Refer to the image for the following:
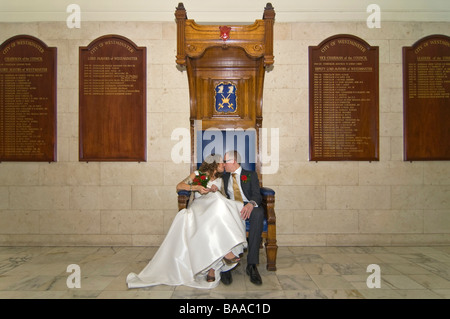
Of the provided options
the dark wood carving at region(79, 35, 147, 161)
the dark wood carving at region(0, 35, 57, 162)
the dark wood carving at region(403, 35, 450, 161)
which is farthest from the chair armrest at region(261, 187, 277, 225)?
the dark wood carving at region(0, 35, 57, 162)

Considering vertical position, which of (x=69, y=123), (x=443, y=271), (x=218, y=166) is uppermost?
(x=69, y=123)

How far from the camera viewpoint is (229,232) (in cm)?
276

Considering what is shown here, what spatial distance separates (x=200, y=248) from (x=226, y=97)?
6.91 feet

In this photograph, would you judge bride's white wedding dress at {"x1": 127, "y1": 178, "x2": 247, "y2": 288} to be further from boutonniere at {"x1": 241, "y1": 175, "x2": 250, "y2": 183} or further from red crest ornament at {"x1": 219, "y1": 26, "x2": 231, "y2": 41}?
red crest ornament at {"x1": 219, "y1": 26, "x2": 231, "y2": 41}

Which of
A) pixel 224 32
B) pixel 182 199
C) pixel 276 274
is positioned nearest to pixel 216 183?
pixel 182 199

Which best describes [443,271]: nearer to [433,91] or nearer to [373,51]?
[433,91]

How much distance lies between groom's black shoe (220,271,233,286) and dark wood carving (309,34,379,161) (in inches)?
84.7

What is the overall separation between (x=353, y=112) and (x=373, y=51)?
0.95m

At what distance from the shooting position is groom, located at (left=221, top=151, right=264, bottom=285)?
2961 millimetres

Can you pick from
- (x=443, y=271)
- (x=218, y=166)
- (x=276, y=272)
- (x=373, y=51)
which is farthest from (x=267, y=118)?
(x=443, y=271)

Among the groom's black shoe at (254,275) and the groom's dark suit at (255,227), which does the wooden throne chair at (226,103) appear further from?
the groom's black shoe at (254,275)

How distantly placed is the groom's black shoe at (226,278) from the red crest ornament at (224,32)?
2.63m

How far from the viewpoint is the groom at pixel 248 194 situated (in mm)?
2961

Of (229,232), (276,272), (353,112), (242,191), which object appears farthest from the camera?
(353,112)
